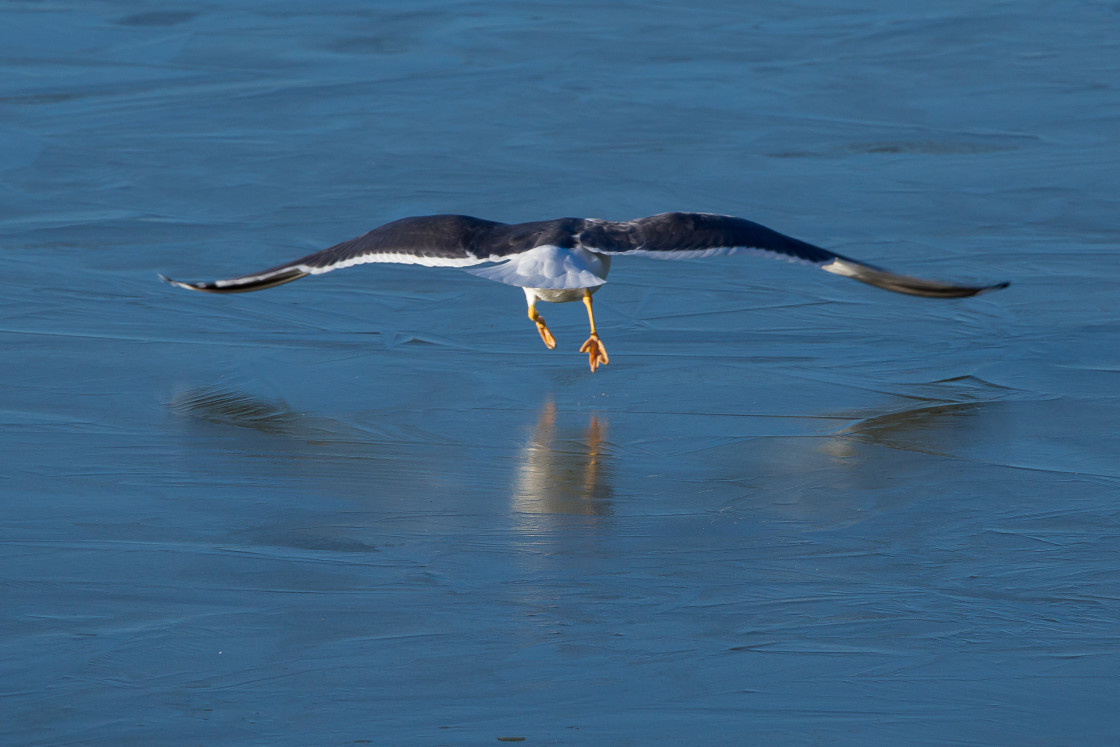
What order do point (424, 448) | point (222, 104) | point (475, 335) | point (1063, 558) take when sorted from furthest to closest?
point (222, 104) → point (475, 335) → point (424, 448) → point (1063, 558)

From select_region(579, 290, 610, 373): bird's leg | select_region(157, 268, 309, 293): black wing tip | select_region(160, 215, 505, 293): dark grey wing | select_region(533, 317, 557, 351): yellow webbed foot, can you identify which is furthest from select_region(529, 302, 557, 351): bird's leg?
select_region(157, 268, 309, 293): black wing tip

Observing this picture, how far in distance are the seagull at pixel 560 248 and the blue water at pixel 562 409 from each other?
472 mm

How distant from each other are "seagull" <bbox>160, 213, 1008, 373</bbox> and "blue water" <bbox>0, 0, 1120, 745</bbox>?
0.47 meters

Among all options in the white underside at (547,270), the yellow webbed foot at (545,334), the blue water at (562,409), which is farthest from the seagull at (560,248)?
the blue water at (562,409)

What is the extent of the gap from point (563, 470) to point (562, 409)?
690mm

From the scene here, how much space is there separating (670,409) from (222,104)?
576 cm

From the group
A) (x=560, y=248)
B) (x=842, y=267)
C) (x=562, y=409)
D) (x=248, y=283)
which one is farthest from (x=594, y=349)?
(x=248, y=283)

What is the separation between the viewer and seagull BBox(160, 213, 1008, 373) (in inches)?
243

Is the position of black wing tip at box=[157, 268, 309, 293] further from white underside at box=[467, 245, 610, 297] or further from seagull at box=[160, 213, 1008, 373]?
white underside at box=[467, 245, 610, 297]

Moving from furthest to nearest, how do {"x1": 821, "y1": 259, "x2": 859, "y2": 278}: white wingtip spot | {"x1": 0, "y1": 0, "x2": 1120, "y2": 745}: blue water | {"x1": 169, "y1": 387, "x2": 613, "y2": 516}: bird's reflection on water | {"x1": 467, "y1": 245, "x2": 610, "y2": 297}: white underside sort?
{"x1": 821, "y1": 259, "x2": 859, "y2": 278}: white wingtip spot → {"x1": 467, "y1": 245, "x2": 610, "y2": 297}: white underside → {"x1": 169, "y1": 387, "x2": 613, "y2": 516}: bird's reflection on water → {"x1": 0, "y1": 0, "x2": 1120, "y2": 745}: blue water

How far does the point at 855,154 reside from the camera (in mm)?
9852

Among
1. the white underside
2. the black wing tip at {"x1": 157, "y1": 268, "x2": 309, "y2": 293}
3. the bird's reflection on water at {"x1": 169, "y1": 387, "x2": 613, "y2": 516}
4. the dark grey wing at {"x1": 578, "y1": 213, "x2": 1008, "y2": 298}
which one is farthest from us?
the black wing tip at {"x1": 157, "y1": 268, "x2": 309, "y2": 293}

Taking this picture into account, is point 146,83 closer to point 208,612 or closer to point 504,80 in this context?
point 504,80

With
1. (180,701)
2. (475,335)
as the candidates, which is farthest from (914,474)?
(180,701)
